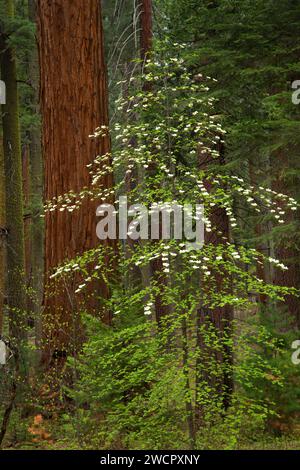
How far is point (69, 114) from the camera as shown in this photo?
295 inches

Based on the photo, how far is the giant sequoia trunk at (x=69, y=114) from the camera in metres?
7.33

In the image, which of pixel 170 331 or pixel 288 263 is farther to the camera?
pixel 288 263

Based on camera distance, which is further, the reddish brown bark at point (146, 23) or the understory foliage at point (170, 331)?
the reddish brown bark at point (146, 23)

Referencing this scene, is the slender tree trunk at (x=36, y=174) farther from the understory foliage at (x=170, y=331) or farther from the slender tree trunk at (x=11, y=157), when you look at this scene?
the understory foliage at (x=170, y=331)

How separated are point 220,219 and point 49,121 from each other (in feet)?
11.1

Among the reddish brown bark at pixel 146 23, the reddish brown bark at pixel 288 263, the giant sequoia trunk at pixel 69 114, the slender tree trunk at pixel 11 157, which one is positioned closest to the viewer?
the giant sequoia trunk at pixel 69 114

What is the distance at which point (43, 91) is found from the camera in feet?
25.3

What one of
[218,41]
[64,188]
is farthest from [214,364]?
[218,41]

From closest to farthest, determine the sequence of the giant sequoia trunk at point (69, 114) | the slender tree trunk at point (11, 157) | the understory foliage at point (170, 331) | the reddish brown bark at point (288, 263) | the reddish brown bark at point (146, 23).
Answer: the understory foliage at point (170, 331) → the giant sequoia trunk at point (69, 114) → the reddish brown bark at point (288, 263) → the slender tree trunk at point (11, 157) → the reddish brown bark at point (146, 23)

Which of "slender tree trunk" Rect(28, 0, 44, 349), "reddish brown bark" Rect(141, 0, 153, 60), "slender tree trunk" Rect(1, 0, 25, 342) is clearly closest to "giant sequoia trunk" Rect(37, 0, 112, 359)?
"slender tree trunk" Rect(1, 0, 25, 342)

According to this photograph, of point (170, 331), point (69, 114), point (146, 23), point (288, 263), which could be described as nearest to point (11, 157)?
point (146, 23)

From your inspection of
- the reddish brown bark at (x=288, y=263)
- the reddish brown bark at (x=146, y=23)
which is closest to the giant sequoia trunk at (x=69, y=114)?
the reddish brown bark at (x=288, y=263)

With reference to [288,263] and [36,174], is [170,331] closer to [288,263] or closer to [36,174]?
[288,263]

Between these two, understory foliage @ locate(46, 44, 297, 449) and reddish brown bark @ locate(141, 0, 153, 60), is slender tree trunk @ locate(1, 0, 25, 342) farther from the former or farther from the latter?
understory foliage @ locate(46, 44, 297, 449)
